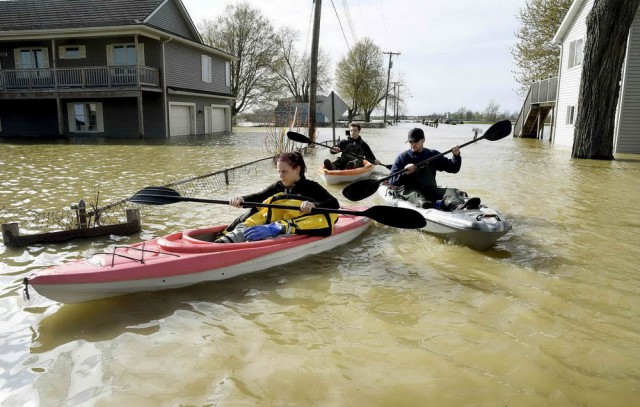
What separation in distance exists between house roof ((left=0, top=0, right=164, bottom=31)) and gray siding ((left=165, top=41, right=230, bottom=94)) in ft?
6.99

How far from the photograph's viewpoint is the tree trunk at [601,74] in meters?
14.2

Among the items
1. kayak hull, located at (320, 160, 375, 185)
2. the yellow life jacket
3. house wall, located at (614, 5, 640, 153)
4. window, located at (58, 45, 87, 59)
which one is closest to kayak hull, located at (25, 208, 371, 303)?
the yellow life jacket

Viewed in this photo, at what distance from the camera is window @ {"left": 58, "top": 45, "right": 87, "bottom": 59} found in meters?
22.5

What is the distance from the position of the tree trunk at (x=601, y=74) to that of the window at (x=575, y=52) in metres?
6.23

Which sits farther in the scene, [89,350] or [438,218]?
[438,218]

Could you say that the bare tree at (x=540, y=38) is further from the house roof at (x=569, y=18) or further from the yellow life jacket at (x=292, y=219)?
the yellow life jacket at (x=292, y=219)

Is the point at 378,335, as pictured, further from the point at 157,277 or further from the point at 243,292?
the point at 157,277

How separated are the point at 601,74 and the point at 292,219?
13.8 meters

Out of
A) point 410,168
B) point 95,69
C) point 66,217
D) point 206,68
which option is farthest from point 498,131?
point 206,68

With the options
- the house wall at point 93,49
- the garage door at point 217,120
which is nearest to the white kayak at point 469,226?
the house wall at point 93,49

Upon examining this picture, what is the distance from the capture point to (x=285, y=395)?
2838 millimetres

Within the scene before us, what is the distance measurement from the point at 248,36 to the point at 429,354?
4378cm

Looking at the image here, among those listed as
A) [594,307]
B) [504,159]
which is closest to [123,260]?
[594,307]

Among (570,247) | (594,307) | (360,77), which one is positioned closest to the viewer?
(594,307)
